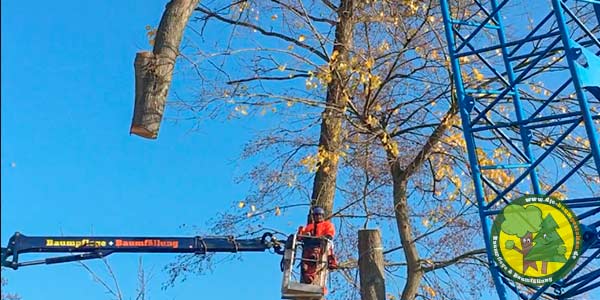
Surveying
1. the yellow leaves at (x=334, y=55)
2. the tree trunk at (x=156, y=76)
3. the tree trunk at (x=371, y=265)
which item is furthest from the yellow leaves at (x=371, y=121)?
the tree trunk at (x=156, y=76)

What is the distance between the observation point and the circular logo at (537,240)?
23.4 feet

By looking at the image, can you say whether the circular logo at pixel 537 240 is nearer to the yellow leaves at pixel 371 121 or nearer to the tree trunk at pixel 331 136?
Answer: the yellow leaves at pixel 371 121

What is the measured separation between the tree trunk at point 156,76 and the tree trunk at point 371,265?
297cm

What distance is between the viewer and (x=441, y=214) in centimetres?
1005

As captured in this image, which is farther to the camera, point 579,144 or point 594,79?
point 579,144

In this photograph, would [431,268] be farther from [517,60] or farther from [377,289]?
[517,60]

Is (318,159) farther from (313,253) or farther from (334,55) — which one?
(313,253)

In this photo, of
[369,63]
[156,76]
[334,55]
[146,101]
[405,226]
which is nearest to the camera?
[146,101]

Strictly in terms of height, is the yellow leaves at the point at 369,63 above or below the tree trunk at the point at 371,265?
above

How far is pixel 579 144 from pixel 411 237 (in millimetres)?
2682

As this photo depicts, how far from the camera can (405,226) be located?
991 centimetres

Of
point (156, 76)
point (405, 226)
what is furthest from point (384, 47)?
point (156, 76)

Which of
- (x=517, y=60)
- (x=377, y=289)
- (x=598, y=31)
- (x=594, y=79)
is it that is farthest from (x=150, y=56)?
(x=598, y=31)

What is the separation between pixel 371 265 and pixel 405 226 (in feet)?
6.13
